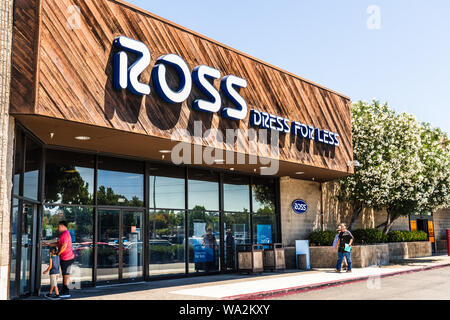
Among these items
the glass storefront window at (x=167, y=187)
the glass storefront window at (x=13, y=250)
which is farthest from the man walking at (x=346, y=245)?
the glass storefront window at (x=13, y=250)

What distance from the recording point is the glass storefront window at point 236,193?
62.4 ft

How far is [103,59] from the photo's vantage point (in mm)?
11438

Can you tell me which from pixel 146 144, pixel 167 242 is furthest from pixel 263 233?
pixel 146 144

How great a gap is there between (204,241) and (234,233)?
5.56 ft

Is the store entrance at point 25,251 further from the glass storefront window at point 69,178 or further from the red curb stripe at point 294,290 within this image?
the red curb stripe at point 294,290

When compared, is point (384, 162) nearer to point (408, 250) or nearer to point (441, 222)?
point (408, 250)

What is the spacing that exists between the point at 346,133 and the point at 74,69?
13548mm

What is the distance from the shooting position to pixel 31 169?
41.1ft

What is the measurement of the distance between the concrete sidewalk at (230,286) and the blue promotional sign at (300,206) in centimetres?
387

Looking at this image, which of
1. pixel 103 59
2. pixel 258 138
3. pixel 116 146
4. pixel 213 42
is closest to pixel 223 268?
pixel 258 138

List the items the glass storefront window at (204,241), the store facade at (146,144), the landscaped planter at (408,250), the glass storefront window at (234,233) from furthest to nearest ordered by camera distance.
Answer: the landscaped planter at (408,250)
the glass storefront window at (234,233)
the glass storefront window at (204,241)
the store facade at (146,144)

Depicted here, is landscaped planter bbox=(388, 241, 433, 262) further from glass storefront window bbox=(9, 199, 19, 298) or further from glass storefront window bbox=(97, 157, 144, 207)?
glass storefront window bbox=(9, 199, 19, 298)
